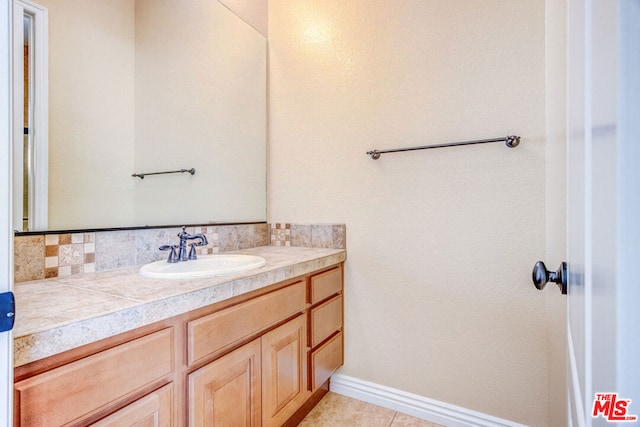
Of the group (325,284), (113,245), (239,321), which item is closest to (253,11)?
(113,245)

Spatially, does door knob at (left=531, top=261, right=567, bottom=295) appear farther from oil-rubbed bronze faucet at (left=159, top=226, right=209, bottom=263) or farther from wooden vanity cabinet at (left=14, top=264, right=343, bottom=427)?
oil-rubbed bronze faucet at (left=159, top=226, right=209, bottom=263)

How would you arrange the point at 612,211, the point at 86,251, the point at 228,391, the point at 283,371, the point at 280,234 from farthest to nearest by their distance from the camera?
the point at 280,234
the point at 283,371
the point at 86,251
the point at 228,391
the point at 612,211

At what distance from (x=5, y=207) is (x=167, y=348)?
22.5 inches

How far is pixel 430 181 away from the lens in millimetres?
1576

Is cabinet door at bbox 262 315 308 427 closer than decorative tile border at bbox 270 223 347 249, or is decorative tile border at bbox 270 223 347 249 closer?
cabinet door at bbox 262 315 308 427

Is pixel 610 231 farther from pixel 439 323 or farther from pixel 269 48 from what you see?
pixel 269 48

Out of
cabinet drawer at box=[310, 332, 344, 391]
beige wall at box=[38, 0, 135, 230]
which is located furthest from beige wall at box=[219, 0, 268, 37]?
cabinet drawer at box=[310, 332, 344, 391]

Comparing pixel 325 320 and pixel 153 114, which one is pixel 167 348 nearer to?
pixel 325 320

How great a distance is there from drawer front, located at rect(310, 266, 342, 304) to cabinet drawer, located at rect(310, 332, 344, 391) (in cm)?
26

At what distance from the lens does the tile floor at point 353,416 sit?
1560mm

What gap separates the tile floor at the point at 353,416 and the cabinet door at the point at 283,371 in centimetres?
24

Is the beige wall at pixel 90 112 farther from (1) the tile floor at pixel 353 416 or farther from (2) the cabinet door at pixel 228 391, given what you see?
(1) the tile floor at pixel 353 416

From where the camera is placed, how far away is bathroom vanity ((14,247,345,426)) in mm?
641

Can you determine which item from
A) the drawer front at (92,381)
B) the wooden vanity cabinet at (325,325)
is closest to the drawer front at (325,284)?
the wooden vanity cabinet at (325,325)
